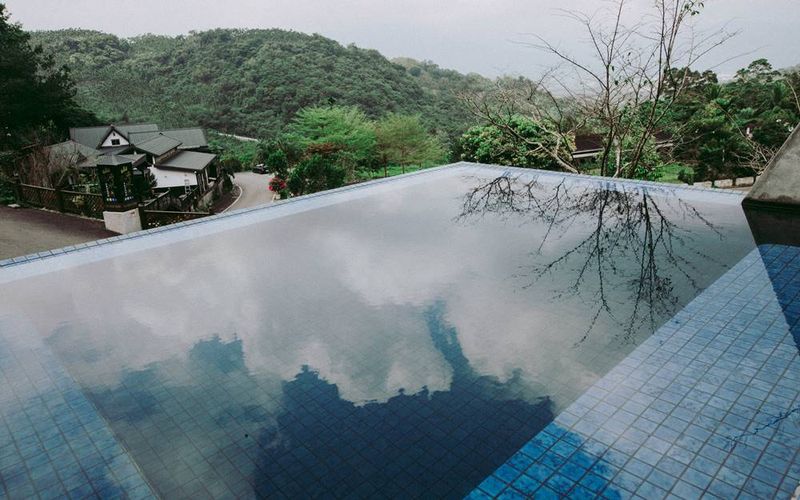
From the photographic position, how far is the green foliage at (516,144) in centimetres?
1187

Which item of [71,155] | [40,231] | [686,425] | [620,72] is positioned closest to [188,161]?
[71,155]

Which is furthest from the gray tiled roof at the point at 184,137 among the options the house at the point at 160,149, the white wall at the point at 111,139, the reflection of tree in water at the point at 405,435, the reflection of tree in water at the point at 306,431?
the reflection of tree in water at the point at 405,435

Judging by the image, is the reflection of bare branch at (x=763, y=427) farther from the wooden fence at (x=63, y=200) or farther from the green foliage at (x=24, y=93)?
the green foliage at (x=24, y=93)

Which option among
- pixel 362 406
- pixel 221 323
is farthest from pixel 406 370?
pixel 221 323

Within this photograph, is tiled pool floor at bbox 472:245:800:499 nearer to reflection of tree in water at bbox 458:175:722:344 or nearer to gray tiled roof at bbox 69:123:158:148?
reflection of tree in water at bbox 458:175:722:344

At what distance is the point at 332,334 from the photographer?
3633 mm

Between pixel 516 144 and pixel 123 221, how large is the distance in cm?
909

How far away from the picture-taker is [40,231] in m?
11.1

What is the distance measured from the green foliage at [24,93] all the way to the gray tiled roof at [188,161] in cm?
503

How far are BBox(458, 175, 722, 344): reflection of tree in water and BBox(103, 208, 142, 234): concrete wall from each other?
7.43 m

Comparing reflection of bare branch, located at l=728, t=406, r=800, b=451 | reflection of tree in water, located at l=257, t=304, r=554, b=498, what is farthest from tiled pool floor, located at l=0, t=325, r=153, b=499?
reflection of bare branch, located at l=728, t=406, r=800, b=451

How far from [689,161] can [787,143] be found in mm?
20357

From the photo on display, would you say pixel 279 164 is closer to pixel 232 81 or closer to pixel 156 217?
pixel 156 217

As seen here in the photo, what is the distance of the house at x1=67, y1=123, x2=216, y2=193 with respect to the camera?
2133cm
